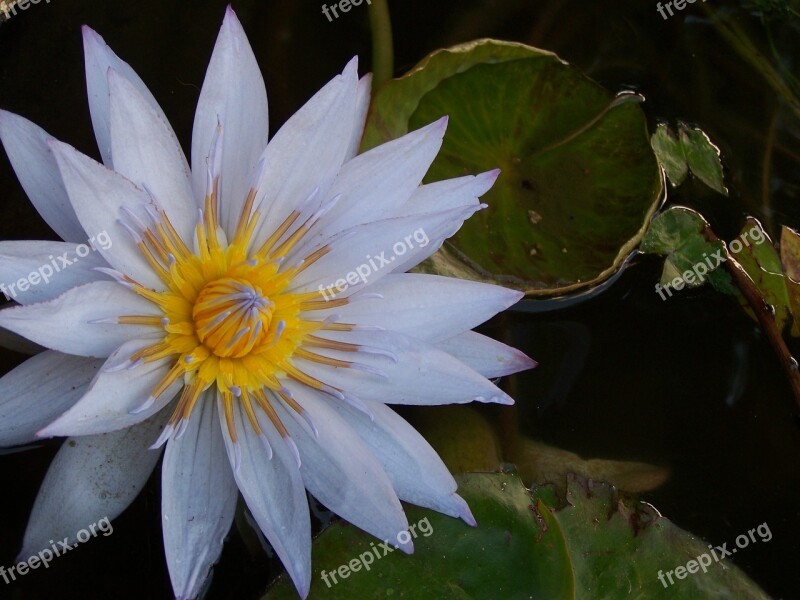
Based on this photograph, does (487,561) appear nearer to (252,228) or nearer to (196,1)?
(252,228)

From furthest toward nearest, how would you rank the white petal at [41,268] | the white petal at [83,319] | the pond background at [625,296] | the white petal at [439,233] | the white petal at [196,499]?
1. the pond background at [625,296]
2. the white petal at [439,233]
3. the white petal at [196,499]
4. the white petal at [41,268]
5. the white petal at [83,319]

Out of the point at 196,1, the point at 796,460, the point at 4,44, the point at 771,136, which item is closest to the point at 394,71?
the point at 196,1

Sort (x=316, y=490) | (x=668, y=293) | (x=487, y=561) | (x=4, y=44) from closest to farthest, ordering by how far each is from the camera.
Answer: (x=316, y=490) < (x=487, y=561) < (x=4, y=44) < (x=668, y=293)

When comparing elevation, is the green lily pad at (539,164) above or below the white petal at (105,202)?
below

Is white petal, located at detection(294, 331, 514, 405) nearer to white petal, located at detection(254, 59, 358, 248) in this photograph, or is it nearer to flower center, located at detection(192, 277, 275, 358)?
flower center, located at detection(192, 277, 275, 358)

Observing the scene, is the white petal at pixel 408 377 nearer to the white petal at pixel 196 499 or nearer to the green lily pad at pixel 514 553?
the white petal at pixel 196 499

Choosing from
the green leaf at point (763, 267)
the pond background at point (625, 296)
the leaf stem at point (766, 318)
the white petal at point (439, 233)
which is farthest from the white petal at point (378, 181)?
the green leaf at point (763, 267)
